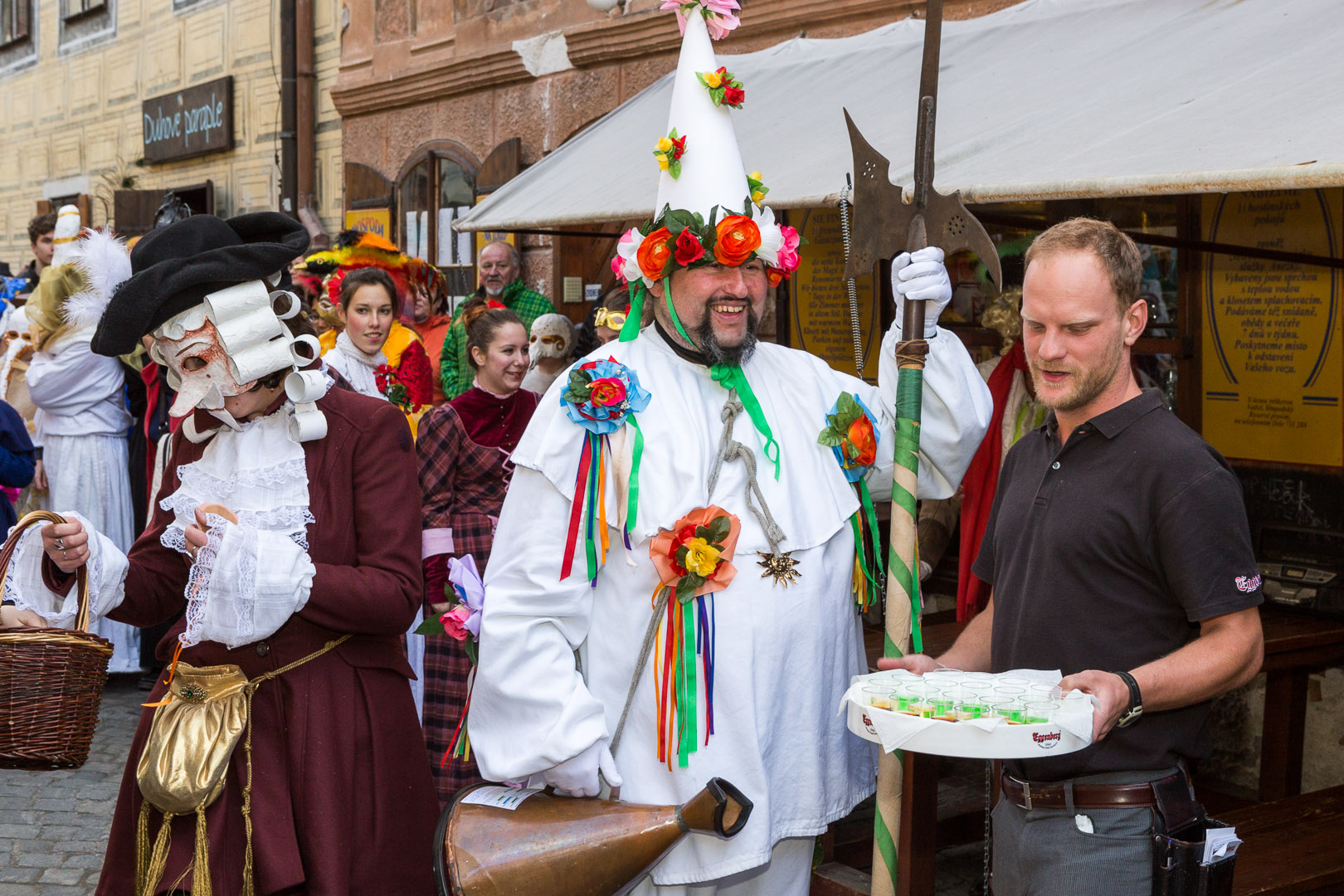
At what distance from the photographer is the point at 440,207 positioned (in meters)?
9.64

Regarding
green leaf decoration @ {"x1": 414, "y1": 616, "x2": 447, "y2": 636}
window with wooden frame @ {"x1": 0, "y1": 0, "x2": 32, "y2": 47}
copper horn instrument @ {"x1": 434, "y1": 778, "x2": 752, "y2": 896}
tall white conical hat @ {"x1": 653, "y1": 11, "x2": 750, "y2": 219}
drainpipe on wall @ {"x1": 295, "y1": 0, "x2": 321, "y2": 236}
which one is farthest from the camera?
window with wooden frame @ {"x1": 0, "y1": 0, "x2": 32, "y2": 47}

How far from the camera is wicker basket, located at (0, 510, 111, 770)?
2.54 metres

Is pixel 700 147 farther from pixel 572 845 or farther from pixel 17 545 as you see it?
pixel 17 545

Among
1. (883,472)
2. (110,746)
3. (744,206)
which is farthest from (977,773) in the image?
(110,746)

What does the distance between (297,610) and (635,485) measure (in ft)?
2.31

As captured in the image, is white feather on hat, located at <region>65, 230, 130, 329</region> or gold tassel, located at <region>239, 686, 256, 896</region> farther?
white feather on hat, located at <region>65, 230, 130, 329</region>

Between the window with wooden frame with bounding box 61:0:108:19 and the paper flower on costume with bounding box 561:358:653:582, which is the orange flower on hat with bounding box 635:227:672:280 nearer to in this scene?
the paper flower on costume with bounding box 561:358:653:582

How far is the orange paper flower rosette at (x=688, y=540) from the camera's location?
102 inches

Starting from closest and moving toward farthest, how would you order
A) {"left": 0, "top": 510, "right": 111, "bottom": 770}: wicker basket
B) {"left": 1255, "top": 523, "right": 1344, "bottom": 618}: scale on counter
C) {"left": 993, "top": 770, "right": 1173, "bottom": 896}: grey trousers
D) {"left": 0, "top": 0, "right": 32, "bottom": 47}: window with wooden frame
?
{"left": 993, "top": 770, "right": 1173, "bottom": 896}: grey trousers
{"left": 0, "top": 510, "right": 111, "bottom": 770}: wicker basket
{"left": 1255, "top": 523, "right": 1344, "bottom": 618}: scale on counter
{"left": 0, "top": 0, "right": 32, "bottom": 47}: window with wooden frame

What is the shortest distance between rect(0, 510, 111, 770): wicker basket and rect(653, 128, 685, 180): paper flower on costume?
1446mm

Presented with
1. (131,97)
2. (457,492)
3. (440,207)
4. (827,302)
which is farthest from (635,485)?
(131,97)

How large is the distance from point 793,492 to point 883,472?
28 cm

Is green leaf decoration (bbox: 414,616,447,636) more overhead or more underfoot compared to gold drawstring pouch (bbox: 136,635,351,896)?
more overhead

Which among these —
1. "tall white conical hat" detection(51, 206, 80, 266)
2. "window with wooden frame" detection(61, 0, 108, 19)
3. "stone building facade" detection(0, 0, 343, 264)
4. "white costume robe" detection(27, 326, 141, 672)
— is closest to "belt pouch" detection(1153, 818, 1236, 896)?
"white costume robe" detection(27, 326, 141, 672)
